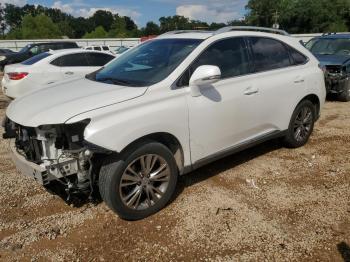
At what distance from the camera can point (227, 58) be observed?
4484 millimetres

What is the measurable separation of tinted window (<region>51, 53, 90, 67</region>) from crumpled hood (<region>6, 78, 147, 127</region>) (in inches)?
245

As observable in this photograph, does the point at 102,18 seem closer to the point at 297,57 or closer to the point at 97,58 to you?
the point at 97,58

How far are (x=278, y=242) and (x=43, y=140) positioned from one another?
7.83 feet

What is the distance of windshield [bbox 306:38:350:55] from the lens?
406 inches

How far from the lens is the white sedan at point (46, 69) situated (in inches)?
372

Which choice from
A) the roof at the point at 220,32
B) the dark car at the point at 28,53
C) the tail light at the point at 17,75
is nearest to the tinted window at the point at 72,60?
the tail light at the point at 17,75

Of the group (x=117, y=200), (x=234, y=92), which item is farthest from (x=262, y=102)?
Answer: (x=117, y=200)

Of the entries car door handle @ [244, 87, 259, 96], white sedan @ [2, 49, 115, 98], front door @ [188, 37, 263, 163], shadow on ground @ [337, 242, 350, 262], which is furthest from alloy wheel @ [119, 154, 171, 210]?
white sedan @ [2, 49, 115, 98]

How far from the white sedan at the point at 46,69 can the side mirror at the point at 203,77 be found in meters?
6.10

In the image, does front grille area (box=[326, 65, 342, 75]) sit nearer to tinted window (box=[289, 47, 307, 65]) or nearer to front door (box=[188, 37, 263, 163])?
tinted window (box=[289, 47, 307, 65])

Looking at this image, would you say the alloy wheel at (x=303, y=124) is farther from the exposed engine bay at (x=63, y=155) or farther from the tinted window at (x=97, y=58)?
the tinted window at (x=97, y=58)

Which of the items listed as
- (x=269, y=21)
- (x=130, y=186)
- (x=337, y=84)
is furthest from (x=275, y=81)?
(x=269, y=21)

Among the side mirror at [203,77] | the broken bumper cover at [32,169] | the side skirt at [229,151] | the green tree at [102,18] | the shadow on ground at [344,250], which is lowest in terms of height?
the shadow on ground at [344,250]

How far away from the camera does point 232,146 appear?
460cm
